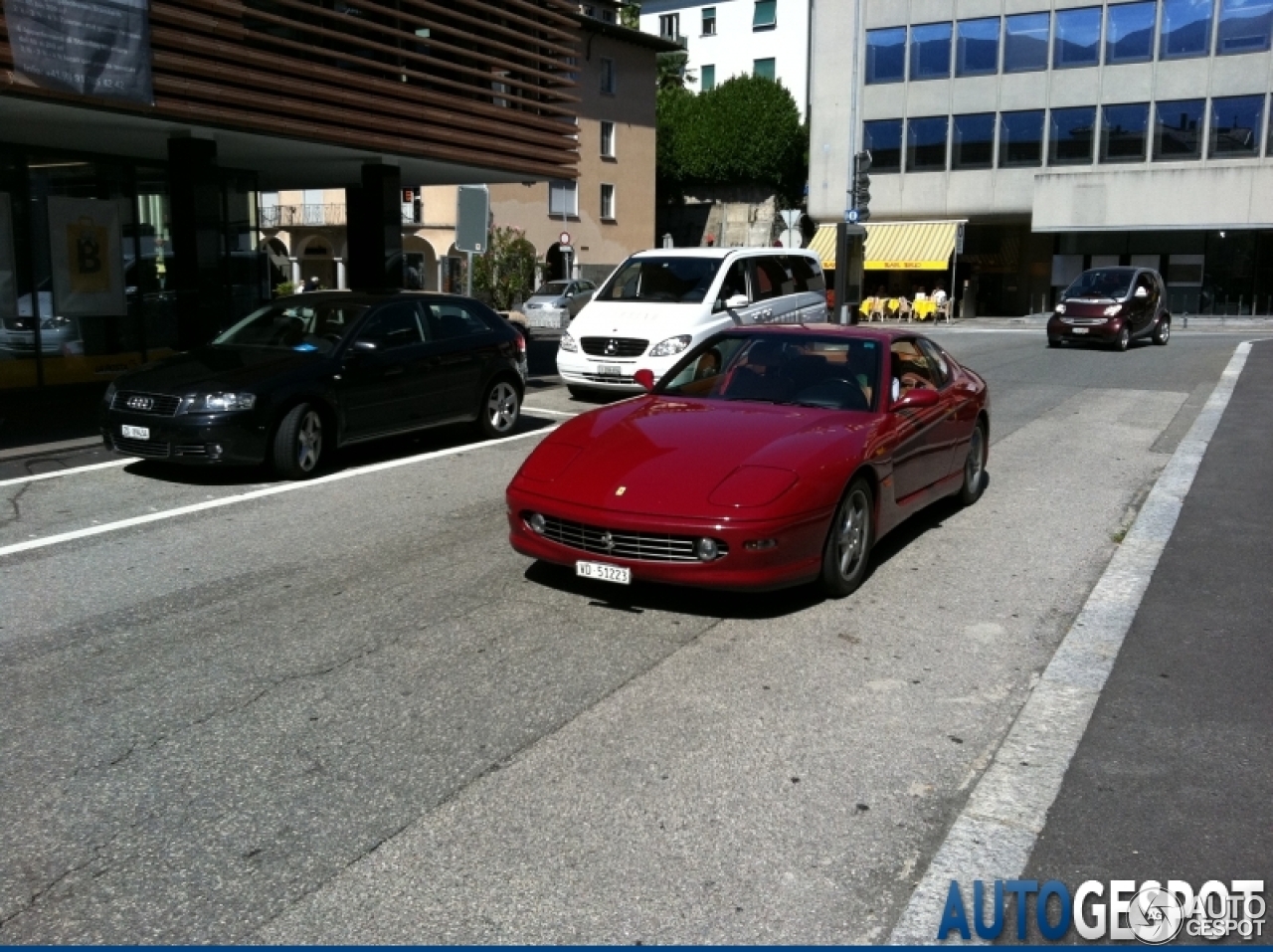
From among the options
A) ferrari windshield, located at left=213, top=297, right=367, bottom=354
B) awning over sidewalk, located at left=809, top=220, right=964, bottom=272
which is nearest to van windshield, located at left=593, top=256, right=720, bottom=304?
ferrari windshield, located at left=213, top=297, right=367, bottom=354

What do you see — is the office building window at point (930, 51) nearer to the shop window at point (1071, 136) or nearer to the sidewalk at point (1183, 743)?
the shop window at point (1071, 136)

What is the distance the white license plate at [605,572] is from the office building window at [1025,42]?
149 feet

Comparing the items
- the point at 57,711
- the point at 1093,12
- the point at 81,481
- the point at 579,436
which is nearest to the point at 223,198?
the point at 81,481

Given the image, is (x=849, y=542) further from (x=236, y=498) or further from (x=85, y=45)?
(x=85, y=45)

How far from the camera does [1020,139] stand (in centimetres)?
4653

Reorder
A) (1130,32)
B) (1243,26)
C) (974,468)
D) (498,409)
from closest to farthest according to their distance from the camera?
(974,468), (498,409), (1243,26), (1130,32)

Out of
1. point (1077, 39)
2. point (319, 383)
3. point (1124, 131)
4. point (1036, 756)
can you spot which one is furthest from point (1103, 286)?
point (1077, 39)

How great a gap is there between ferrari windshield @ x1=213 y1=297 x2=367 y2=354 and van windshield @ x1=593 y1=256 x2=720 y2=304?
217 inches

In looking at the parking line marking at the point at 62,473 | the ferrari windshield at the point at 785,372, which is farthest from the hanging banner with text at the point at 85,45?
the ferrari windshield at the point at 785,372

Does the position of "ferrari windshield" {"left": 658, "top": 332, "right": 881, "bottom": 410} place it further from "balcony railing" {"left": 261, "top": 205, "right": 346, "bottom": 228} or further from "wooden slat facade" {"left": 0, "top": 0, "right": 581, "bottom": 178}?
"balcony railing" {"left": 261, "top": 205, "right": 346, "bottom": 228}

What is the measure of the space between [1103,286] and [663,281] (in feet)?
45.0

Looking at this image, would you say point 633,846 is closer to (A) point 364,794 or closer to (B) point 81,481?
(A) point 364,794

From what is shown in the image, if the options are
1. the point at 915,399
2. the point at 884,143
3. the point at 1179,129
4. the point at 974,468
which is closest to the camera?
the point at 915,399

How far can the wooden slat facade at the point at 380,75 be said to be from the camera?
1275 centimetres
